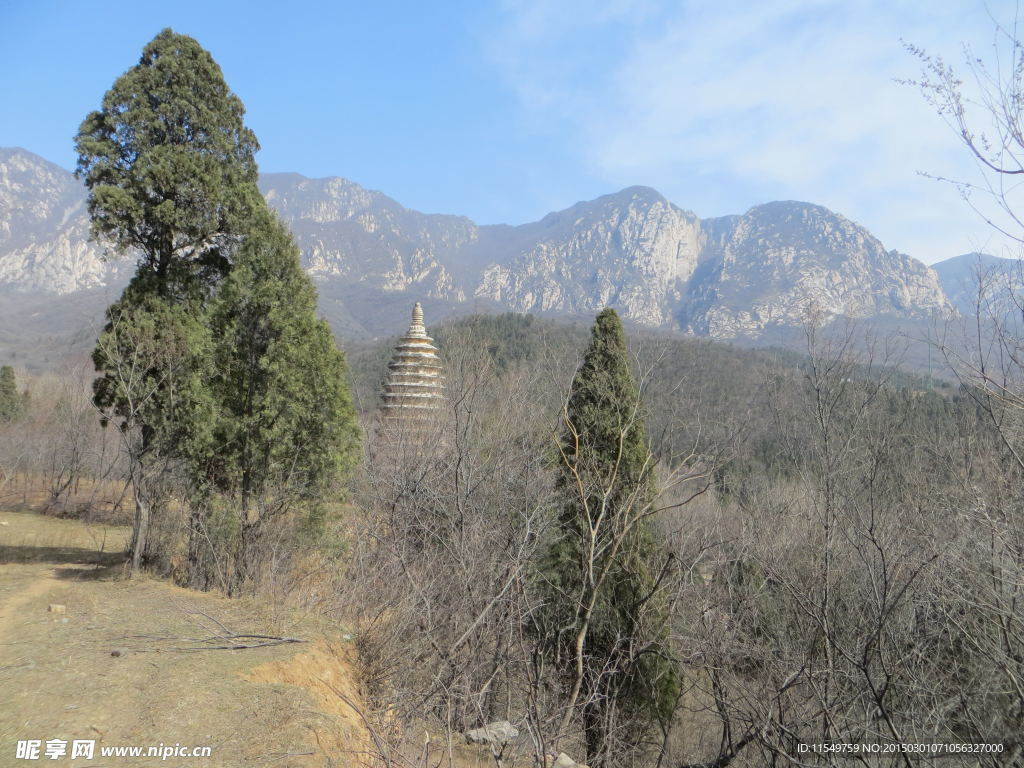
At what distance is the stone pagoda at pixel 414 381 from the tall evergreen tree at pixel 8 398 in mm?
20025

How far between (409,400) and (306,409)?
1470 cm

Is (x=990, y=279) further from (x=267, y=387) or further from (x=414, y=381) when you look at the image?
(x=414, y=381)

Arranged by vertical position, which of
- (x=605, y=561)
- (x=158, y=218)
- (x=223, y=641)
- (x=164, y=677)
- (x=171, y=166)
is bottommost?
(x=223, y=641)

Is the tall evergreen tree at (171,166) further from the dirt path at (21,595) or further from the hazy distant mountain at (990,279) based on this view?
the hazy distant mountain at (990,279)

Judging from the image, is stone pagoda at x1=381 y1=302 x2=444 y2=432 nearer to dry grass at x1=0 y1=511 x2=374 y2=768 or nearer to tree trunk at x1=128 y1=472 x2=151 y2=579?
tree trunk at x1=128 y1=472 x2=151 y2=579

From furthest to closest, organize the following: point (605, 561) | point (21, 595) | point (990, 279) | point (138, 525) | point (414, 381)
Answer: point (414, 381)
point (138, 525)
point (605, 561)
point (21, 595)
point (990, 279)

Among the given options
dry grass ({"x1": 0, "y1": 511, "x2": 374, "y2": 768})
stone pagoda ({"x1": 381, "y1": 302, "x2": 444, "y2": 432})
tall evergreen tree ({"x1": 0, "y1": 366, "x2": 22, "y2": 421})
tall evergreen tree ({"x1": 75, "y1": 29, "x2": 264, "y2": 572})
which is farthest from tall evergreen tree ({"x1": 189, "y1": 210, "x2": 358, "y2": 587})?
tall evergreen tree ({"x1": 0, "y1": 366, "x2": 22, "y2": 421})

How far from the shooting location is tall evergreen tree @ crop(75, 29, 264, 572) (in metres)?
10.6

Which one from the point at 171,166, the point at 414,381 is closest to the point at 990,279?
the point at 171,166

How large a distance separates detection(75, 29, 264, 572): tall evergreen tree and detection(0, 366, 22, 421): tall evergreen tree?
89.0ft

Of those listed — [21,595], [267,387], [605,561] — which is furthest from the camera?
[267,387]

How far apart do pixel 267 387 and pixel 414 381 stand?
622 inches

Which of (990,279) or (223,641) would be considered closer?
(990,279)

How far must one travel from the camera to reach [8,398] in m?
32.3
